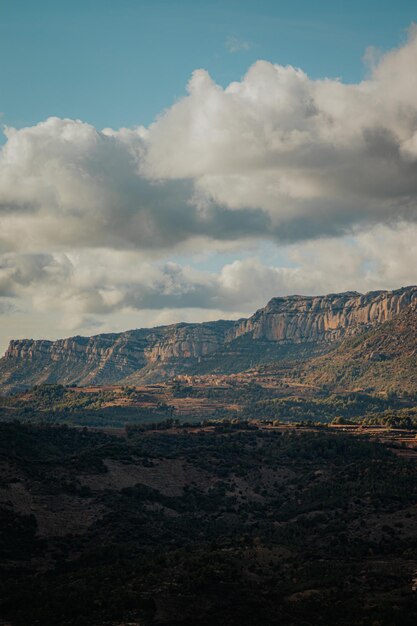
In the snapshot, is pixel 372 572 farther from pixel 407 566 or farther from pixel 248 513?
pixel 248 513

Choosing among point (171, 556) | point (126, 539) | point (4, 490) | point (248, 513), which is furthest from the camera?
point (248, 513)

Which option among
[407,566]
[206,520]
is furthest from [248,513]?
[407,566]

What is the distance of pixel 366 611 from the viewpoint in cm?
9425

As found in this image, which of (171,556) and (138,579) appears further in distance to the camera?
(171,556)

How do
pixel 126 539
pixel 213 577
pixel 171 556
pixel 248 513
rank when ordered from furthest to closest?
pixel 248 513
pixel 126 539
pixel 171 556
pixel 213 577

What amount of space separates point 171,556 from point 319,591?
31748 mm

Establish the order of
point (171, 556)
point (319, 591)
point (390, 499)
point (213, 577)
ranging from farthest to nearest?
point (390, 499)
point (171, 556)
point (213, 577)
point (319, 591)

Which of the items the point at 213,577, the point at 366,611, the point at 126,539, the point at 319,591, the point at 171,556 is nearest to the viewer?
the point at 366,611

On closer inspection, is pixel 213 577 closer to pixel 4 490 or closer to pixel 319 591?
pixel 319 591

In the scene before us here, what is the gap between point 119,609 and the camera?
97.2 metres

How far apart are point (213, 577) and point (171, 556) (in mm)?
15256

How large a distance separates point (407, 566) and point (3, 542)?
74886mm

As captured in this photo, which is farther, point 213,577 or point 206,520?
point 206,520

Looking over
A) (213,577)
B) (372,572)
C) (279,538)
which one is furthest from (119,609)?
(279,538)
